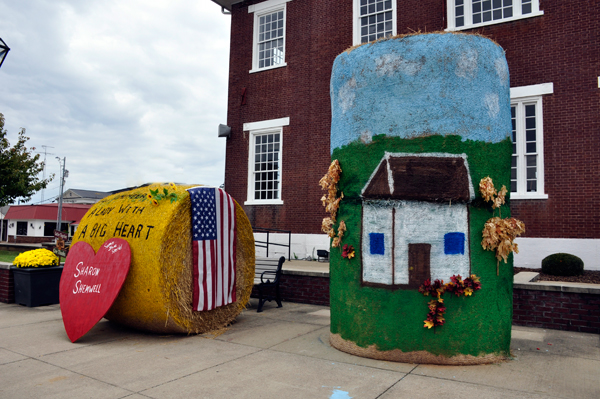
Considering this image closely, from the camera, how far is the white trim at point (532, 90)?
34.8ft

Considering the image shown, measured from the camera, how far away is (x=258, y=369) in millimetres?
4672

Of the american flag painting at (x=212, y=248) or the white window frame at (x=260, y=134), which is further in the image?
the white window frame at (x=260, y=134)

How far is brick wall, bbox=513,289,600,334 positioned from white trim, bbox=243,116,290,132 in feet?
30.6

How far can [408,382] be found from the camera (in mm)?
4238

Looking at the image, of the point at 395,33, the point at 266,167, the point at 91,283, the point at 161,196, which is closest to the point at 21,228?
the point at 266,167

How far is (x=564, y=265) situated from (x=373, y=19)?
8762 millimetres

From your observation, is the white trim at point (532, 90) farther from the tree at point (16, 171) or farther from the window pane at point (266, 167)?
the tree at point (16, 171)

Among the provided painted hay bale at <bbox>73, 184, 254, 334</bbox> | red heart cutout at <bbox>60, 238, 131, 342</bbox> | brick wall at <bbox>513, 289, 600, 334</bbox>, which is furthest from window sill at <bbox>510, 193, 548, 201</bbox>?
red heart cutout at <bbox>60, 238, 131, 342</bbox>

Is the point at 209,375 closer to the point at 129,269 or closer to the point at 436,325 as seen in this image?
the point at 129,269

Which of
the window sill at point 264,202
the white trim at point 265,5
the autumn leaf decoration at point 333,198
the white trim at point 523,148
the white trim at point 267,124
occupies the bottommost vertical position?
the autumn leaf decoration at point 333,198

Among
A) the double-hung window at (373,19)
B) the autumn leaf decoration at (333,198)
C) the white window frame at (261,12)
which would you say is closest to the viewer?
the autumn leaf decoration at (333,198)

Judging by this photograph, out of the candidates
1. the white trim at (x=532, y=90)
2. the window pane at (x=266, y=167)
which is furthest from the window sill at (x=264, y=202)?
the white trim at (x=532, y=90)

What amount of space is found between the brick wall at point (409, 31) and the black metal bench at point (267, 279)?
470 cm

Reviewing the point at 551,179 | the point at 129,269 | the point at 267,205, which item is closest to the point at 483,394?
the point at 129,269
